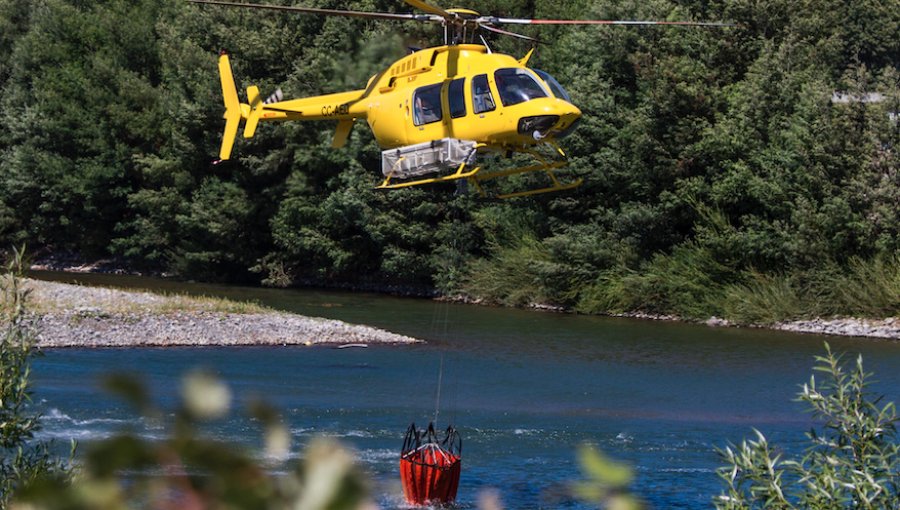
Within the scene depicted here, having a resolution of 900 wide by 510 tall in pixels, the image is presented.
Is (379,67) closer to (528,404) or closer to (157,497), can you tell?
(528,404)

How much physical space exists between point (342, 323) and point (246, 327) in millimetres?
2741

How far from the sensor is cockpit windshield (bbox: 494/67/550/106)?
17438 millimetres

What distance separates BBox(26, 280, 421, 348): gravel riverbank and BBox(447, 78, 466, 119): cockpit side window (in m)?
13.7

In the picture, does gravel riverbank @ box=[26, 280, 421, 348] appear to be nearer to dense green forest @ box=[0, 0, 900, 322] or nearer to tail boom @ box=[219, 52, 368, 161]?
dense green forest @ box=[0, 0, 900, 322]

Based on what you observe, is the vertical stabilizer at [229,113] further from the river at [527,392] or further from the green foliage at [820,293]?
Result: the green foliage at [820,293]

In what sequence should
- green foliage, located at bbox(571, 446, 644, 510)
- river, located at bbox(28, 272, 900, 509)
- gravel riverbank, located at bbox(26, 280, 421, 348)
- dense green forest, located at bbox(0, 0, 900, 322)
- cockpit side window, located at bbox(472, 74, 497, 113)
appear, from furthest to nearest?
dense green forest, located at bbox(0, 0, 900, 322), gravel riverbank, located at bbox(26, 280, 421, 348), river, located at bbox(28, 272, 900, 509), cockpit side window, located at bbox(472, 74, 497, 113), green foliage, located at bbox(571, 446, 644, 510)

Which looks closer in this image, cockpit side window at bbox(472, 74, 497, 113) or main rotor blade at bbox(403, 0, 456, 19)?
main rotor blade at bbox(403, 0, 456, 19)

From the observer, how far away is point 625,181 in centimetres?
3934

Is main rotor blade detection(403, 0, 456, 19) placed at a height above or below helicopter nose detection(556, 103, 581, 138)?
above

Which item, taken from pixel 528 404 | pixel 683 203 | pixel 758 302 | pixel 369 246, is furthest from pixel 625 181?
pixel 528 404

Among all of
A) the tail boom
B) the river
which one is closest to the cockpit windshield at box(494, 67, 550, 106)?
the tail boom

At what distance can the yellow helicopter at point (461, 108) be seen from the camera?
17.3 meters

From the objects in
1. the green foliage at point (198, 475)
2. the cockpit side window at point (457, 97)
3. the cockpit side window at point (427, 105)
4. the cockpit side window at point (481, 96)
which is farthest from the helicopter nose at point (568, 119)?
the green foliage at point (198, 475)

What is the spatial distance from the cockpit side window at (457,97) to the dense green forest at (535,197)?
1084cm
